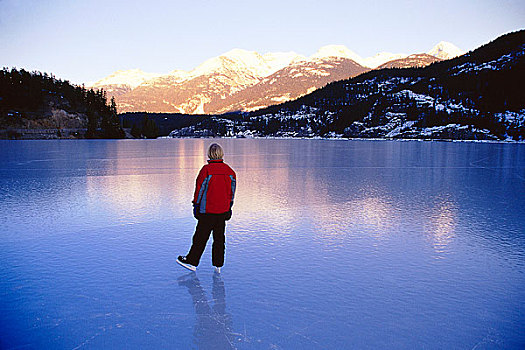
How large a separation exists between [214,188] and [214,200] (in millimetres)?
197

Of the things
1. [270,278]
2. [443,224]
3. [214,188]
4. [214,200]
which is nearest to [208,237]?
[214,200]

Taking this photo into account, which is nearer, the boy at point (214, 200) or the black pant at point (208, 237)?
the boy at point (214, 200)

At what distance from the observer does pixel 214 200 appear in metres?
5.70

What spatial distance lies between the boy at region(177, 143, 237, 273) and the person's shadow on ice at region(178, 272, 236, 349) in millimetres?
505

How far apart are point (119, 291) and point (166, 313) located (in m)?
0.99

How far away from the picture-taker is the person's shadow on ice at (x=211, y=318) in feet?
13.1

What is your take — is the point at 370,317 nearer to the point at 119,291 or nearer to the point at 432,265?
the point at 432,265

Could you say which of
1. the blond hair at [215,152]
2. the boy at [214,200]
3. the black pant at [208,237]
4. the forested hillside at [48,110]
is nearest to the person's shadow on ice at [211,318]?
the black pant at [208,237]

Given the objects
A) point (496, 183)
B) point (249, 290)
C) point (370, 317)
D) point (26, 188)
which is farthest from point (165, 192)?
point (496, 183)

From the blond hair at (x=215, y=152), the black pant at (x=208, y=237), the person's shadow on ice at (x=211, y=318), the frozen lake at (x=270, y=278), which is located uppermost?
the blond hair at (x=215, y=152)

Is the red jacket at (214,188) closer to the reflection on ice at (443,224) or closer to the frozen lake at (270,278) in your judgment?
the frozen lake at (270,278)

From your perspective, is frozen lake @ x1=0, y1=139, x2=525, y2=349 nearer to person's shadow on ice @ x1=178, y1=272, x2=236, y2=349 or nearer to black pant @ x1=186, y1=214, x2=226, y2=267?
person's shadow on ice @ x1=178, y1=272, x2=236, y2=349

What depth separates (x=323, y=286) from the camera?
5352 millimetres

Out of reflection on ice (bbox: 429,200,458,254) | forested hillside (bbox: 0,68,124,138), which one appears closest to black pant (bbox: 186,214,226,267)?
reflection on ice (bbox: 429,200,458,254)
